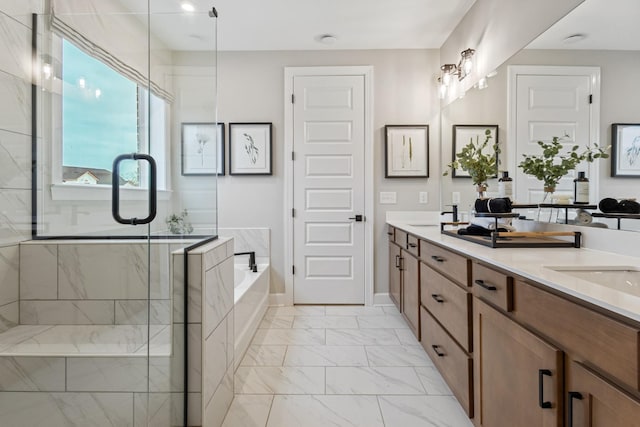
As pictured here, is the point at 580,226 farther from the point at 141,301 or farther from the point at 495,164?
the point at 141,301

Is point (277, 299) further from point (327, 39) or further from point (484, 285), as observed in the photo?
point (327, 39)

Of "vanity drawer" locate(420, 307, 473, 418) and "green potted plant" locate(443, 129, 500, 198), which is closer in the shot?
"vanity drawer" locate(420, 307, 473, 418)

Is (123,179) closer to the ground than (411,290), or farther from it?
farther from it

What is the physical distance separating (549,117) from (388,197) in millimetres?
1820

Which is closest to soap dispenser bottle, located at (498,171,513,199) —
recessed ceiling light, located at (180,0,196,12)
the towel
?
the towel

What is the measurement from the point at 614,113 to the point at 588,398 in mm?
1142

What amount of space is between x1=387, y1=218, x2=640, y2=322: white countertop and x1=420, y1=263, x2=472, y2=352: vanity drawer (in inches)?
8.4

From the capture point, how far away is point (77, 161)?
169 cm

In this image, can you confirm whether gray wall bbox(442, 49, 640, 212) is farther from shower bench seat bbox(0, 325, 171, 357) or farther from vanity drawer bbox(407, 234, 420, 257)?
shower bench seat bbox(0, 325, 171, 357)

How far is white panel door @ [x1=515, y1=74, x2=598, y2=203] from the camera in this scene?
1530mm

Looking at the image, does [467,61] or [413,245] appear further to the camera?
[467,61]

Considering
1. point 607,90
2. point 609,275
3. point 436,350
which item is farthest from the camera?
point 436,350

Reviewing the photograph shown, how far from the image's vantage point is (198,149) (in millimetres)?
1841

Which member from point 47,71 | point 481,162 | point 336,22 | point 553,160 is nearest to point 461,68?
point 481,162
